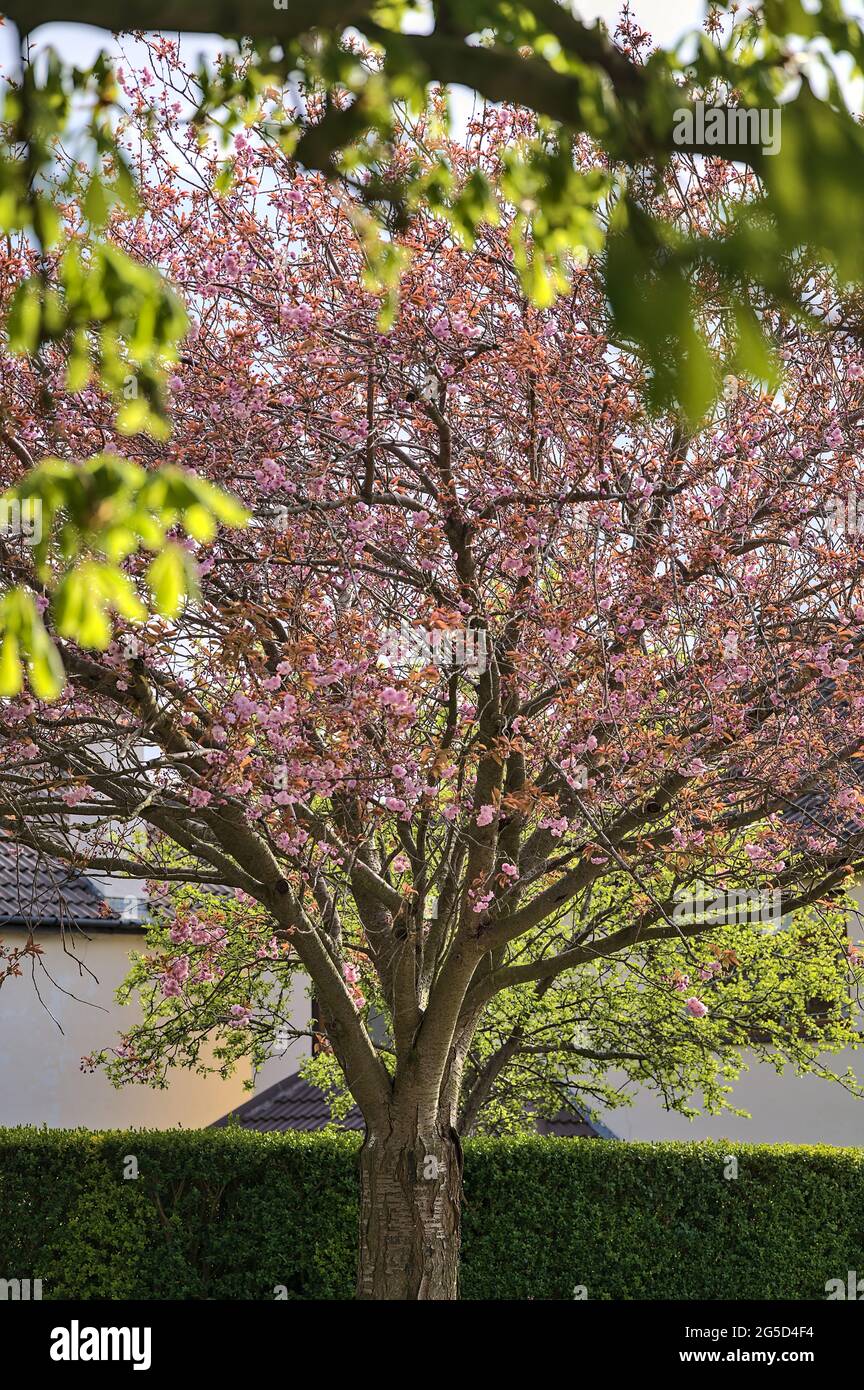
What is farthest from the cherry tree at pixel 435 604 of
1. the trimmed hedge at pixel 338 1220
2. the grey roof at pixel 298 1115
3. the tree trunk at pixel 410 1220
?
the grey roof at pixel 298 1115

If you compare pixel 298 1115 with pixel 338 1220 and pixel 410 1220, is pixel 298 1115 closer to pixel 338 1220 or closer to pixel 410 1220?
pixel 338 1220

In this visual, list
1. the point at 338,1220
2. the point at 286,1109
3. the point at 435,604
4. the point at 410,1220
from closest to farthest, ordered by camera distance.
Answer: the point at 435,604 < the point at 410,1220 < the point at 338,1220 < the point at 286,1109

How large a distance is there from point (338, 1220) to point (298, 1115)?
7.56m

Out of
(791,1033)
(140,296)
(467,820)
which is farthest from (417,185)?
(791,1033)

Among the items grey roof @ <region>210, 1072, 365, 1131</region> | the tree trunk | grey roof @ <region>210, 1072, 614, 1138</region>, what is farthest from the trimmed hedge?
grey roof @ <region>210, 1072, 365, 1131</region>

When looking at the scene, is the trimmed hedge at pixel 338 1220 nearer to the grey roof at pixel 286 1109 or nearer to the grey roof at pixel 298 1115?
the grey roof at pixel 298 1115

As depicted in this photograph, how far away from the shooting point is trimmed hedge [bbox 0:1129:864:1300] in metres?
9.90

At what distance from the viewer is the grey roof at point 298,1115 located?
15781 millimetres

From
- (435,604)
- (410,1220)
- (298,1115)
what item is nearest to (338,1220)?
(410,1220)

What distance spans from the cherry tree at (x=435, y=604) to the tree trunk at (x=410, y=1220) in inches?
0.7

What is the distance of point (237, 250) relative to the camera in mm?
7262

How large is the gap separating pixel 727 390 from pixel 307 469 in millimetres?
2291

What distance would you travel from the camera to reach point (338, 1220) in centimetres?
998
